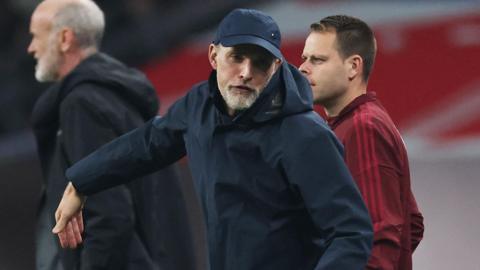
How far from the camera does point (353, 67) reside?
388 cm

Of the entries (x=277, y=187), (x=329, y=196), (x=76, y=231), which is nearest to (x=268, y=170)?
(x=277, y=187)

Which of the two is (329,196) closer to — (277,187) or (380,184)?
(277,187)

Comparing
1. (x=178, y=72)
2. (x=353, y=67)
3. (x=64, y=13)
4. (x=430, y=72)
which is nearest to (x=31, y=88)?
(x=178, y=72)

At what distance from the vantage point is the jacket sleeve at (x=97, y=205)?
14.0 ft

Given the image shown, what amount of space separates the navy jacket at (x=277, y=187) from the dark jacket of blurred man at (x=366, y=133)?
0.81ft

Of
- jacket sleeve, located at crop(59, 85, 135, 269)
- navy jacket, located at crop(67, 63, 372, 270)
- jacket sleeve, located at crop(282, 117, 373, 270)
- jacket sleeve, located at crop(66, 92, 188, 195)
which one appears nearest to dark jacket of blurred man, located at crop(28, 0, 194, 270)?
jacket sleeve, located at crop(59, 85, 135, 269)

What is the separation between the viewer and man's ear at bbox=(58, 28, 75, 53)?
465 cm

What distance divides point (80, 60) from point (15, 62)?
3711mm

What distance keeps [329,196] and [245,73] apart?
1.07 ft

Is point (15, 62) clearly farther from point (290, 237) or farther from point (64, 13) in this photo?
point (290, 237)

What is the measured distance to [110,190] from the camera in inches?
168

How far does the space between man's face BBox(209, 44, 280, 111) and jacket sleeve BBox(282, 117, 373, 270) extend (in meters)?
0.12

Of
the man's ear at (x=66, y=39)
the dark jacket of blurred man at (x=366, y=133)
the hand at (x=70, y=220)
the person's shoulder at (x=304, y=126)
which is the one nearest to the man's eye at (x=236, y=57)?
the person's shoulder at (x=304, y=126)

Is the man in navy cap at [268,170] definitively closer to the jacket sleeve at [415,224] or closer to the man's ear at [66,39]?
the jacket sleeve at [415,224]
